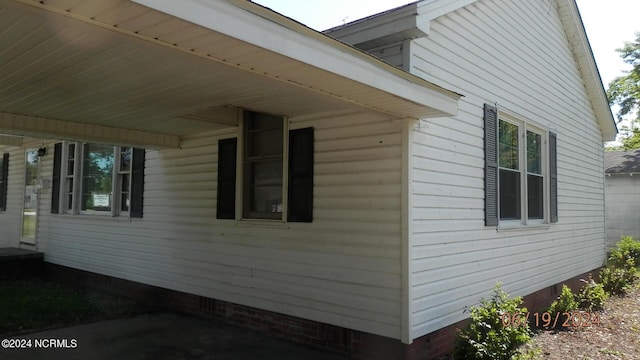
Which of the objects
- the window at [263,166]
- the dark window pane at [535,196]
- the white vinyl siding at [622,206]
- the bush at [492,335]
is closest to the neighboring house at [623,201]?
the white vinyl siding at [622,206]

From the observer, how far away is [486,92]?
6160mm

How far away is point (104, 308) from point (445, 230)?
5.33 m

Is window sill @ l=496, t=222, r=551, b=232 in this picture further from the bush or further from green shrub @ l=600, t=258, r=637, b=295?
green shrub @ l=600, t=258, r=637, b=295

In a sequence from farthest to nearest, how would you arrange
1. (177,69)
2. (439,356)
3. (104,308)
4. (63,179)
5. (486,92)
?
(63,179), (104,308), (486,92), (439,356), (177,69)

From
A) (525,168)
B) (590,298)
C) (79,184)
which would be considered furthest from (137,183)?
(590,298)

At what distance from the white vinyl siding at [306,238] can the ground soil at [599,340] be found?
91.1 inches

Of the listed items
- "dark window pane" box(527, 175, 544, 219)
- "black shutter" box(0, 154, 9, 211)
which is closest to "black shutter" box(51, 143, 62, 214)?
"black shutter" box(0, 154, 9, 211)

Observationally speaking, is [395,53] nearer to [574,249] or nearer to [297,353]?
[297,353]

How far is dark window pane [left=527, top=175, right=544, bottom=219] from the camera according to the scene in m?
7.23

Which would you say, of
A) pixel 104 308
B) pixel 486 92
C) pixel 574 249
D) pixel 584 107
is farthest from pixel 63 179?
pixel 584 107

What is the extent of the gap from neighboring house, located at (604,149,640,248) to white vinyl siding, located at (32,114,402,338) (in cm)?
1496

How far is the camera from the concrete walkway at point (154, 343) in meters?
→ 4.92

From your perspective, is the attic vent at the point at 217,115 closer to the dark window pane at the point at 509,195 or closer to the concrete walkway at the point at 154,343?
the concrete walkway at the point at 154,343

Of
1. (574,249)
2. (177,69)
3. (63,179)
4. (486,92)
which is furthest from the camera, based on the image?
(63,179)
